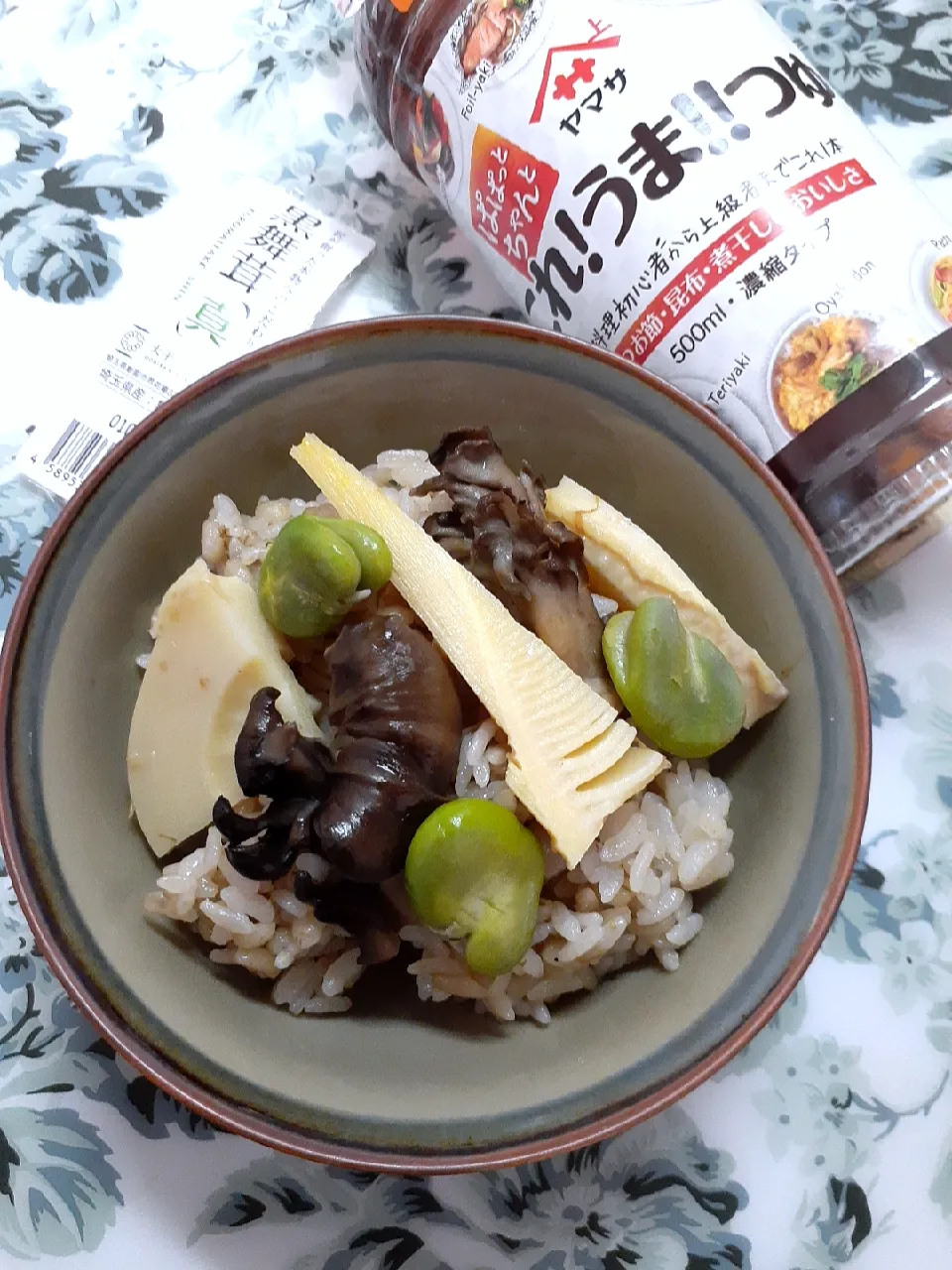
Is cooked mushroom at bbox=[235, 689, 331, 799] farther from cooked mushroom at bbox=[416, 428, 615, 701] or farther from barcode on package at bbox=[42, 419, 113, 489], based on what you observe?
barcode on package at bbox=[42, 419, 113, 489]

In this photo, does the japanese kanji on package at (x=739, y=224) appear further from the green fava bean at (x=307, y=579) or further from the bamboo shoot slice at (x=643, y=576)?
the green fava bean at (x=307, y=579)

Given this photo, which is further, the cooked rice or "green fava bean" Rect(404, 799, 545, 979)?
the cooked rice

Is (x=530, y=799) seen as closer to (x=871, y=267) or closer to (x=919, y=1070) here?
(x=919, y=1070)

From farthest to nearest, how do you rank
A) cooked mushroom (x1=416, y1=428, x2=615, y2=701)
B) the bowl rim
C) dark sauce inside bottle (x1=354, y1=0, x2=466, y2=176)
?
1. dark sauce inside bottle (x1=354, y1=0, x2=466, y2=176)
2. cooked mushroom (x1=416, y1=428, x2=615, y2=701)
3. the bowl rim

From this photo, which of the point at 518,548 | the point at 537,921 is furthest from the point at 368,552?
the point at 537,921

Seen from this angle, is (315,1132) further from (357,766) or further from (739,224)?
(739,224)

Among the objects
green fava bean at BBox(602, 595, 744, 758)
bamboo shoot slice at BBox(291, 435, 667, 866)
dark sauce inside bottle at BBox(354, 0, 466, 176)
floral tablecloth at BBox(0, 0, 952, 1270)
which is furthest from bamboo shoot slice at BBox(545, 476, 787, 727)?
dark sauce inside bottle at BBox(354, 0, 466, 176)

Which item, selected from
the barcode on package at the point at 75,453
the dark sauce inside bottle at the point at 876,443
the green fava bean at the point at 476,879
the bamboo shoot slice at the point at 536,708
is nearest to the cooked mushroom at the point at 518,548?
the bamboo shoot slice at the point at 536,708
